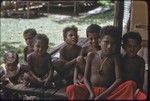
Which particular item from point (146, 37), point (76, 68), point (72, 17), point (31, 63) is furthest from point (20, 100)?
point (72, 17)

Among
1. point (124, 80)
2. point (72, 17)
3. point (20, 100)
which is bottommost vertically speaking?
point (72, 17)

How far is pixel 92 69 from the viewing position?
4340mm

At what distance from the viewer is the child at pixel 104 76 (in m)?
4.06

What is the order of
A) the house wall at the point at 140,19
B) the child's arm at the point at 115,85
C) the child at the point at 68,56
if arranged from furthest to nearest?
1. the house wall at the point at 140,19
2. the child at the point at 68,56
3. the child's arm at the point at 115,85

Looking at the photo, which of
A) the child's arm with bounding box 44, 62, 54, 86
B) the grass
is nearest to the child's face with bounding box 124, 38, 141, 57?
the child's arm with bounding box 44, 62, 54, 86

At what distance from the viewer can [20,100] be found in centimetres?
489

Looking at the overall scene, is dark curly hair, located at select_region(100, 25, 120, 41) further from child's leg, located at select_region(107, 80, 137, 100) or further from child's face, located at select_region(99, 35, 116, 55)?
child's leg, located at select_region(107, 80, 137, 100)

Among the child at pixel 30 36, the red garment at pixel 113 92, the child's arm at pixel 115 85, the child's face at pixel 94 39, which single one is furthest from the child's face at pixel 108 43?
the child at pixel 30 36

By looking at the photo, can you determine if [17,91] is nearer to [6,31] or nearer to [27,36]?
[27,36]

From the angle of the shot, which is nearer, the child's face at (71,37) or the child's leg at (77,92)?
the child's leg at (77,92)

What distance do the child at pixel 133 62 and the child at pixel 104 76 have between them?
0.60ft

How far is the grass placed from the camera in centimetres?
1164

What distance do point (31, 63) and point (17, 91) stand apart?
41 cm

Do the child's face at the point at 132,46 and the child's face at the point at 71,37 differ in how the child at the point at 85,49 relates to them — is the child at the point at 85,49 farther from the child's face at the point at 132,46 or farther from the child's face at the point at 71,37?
the child's face at the point at 132,46
